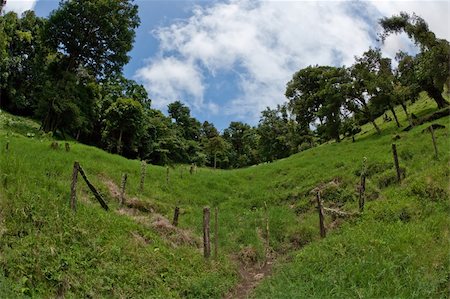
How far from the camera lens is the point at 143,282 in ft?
43.0

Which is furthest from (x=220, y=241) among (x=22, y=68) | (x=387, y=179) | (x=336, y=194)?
(x=22, y=68)

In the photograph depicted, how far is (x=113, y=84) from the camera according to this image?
65750 millimetres

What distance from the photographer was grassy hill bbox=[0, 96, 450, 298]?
11807mm

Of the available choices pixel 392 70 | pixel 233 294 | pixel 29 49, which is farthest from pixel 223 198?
pixel 29 49

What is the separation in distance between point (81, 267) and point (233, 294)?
5.57 m

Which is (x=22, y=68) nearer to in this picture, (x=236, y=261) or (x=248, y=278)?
(x=236, y=261)

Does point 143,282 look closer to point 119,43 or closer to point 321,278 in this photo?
point 321,278

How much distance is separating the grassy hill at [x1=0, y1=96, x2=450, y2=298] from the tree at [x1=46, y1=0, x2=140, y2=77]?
1922 centimetres

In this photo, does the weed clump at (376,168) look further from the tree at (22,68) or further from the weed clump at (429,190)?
the tree at (22,68)

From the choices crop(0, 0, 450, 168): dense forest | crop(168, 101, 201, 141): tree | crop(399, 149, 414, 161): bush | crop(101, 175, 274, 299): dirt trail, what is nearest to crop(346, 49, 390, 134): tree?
crop(0, 0, 450, 168): dense forest

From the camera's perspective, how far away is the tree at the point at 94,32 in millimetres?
42000

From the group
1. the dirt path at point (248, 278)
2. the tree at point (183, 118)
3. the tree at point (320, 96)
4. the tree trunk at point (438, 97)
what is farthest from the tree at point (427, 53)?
the tree at point (183, 118)

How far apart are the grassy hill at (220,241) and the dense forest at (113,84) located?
59.5 feet

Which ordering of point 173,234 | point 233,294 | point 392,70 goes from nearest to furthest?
point 233,294, point 173,234, point 392,70
